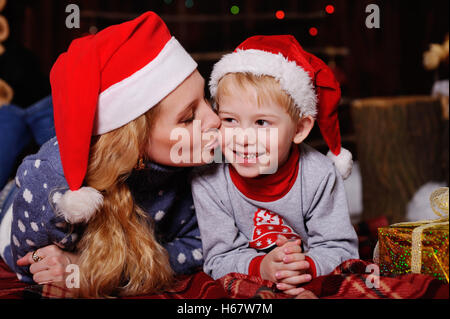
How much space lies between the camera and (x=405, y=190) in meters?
2.21

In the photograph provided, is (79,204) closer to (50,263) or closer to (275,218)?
(50,263)

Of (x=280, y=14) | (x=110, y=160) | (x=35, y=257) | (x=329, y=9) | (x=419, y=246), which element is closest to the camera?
(x=419, y=246)

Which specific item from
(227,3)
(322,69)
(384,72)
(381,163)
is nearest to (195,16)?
(227,3)

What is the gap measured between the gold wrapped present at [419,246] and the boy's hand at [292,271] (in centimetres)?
19

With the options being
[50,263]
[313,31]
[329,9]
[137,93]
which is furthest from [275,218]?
[329,9]

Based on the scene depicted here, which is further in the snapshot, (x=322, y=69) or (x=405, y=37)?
(x=405, y=37)

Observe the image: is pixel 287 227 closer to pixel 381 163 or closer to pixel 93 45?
pixel 93 45

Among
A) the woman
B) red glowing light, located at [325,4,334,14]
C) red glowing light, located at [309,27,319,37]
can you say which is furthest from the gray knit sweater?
red glowing light, located at [325,4,334,14]

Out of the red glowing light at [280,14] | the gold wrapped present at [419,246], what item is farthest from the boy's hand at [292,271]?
the red glowing light at [280,14]

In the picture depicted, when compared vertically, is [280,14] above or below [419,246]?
above

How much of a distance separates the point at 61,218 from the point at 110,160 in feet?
0.60

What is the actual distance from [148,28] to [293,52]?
35 cm

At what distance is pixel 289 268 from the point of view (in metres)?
1.05

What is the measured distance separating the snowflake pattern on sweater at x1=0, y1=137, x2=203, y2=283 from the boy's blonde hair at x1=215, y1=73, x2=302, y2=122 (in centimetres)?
25
